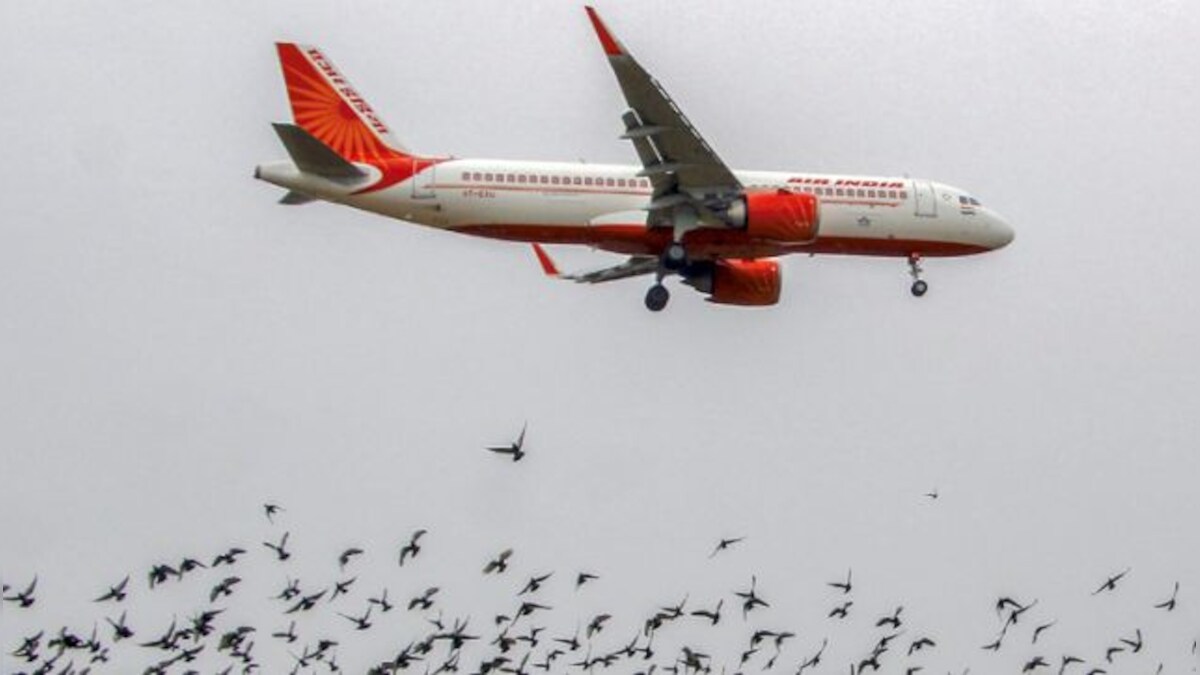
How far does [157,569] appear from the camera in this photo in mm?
68562

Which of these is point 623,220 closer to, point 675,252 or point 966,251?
point 675,252

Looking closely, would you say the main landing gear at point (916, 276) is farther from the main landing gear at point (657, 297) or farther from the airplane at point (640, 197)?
the main landing gear at point (657, 297)

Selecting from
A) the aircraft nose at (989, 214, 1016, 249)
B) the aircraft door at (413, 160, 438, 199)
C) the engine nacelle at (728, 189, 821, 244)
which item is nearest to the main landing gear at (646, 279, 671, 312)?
the engine nacelle at (728, 189, 821, 244)

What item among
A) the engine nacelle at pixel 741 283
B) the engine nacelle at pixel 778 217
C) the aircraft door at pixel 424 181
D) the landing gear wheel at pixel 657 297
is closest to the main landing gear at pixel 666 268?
the landing gear wheel at pixel 657 297

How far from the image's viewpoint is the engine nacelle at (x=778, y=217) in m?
87.8

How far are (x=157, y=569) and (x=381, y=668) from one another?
7.79 m

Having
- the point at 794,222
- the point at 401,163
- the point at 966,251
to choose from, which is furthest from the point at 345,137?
the point at 966,251

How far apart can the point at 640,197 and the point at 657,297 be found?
155 inches

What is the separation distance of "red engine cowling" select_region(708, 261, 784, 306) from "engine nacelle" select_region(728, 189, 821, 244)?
8.78m

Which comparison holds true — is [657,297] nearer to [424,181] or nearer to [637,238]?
[637,238]

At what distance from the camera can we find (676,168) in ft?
289

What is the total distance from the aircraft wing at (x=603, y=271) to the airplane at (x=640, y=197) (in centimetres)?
224

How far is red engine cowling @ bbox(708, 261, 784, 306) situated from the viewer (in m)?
97.2

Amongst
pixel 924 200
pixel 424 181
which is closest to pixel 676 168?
pixel 424 181
